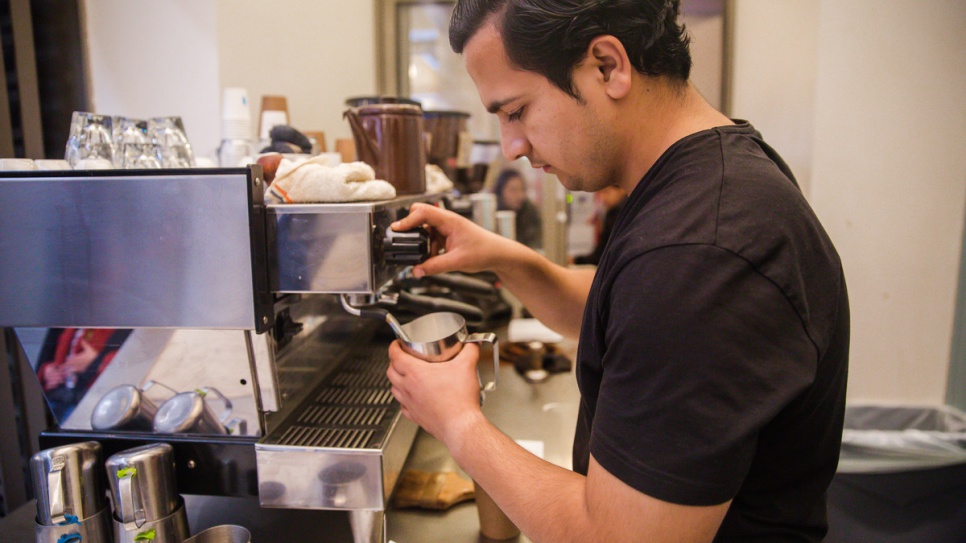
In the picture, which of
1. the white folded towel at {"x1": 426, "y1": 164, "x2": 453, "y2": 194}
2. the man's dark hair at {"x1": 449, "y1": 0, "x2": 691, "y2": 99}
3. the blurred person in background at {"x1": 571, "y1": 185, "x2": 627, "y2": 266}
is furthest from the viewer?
the blurred person in background at {"x1": 571, "y1": 185, "x2": 627, "y2": 266}

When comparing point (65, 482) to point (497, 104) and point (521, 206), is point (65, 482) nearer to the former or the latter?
point (497, 104)

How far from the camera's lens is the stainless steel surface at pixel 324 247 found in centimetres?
75

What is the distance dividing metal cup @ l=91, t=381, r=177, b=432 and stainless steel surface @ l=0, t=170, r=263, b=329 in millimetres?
113

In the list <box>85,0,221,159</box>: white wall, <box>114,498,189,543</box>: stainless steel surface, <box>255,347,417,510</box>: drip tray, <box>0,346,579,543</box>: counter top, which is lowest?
<box>0,346,579,543</box>: counter top

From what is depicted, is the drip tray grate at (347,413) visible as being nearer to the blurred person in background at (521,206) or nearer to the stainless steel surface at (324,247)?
the stainless steel surface at (324,247)

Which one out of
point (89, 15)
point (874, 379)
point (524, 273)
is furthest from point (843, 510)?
point (89, 15)

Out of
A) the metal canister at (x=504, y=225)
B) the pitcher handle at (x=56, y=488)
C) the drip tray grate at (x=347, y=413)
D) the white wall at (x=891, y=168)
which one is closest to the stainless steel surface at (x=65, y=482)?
the pitcher handle at (x=56, y=488)

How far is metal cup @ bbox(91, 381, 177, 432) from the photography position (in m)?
0.83

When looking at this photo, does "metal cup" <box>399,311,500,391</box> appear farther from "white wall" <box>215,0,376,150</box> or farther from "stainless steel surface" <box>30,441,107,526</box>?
"white wall" <box>215,0,376,150</box>

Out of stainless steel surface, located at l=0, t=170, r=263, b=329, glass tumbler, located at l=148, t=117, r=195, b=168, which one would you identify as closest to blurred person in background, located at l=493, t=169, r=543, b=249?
glass tumbler, located at l=148, t=117, r=195, b=168

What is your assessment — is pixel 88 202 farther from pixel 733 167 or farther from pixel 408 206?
pixel 733 167

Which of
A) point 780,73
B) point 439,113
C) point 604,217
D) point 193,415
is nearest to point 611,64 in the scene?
point 193,415

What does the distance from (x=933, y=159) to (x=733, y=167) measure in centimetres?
203

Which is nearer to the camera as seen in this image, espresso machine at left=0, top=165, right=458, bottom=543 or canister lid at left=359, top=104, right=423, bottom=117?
espresso machine at left=0, top=165, right=458, bottom=543
